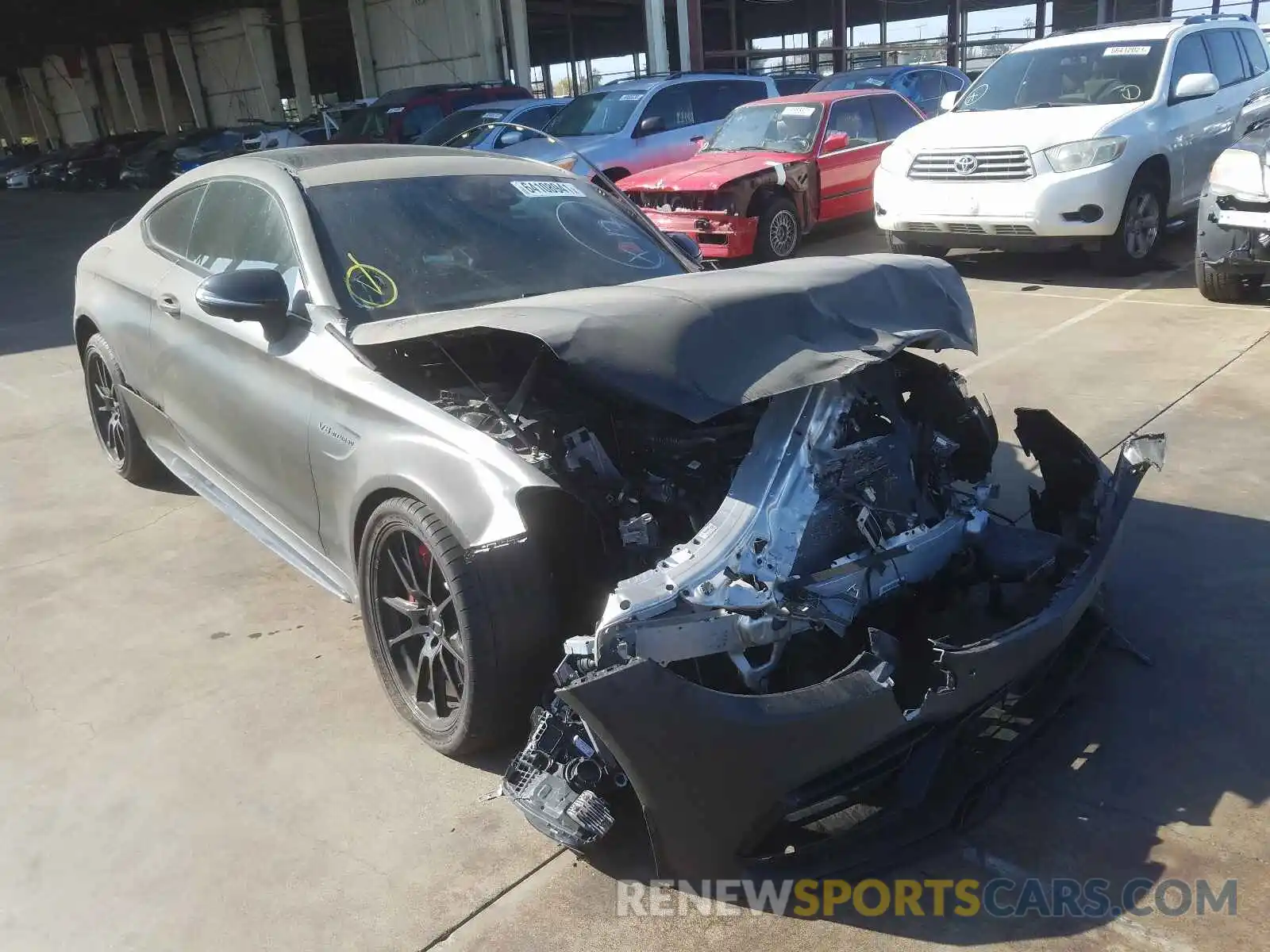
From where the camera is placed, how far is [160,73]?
3684cm

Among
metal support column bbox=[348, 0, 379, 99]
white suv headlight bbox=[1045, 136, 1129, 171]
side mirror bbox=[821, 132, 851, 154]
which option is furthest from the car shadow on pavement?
metal support column bbox=[348, 0, 379, 99]

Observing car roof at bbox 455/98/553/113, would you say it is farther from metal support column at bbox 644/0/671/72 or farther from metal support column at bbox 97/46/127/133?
metal support column at bbox 97/46/127/133

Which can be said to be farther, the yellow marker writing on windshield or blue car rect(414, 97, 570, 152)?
blue car rect(414, 97, 570, 152)

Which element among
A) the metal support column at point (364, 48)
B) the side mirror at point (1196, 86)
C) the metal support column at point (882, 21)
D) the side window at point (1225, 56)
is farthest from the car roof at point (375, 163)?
the metal support column at point (882, 21)

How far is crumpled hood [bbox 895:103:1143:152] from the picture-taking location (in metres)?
8.02

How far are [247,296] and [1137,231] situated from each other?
7.48 m

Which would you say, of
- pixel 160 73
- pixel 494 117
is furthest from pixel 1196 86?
pixel 160 73

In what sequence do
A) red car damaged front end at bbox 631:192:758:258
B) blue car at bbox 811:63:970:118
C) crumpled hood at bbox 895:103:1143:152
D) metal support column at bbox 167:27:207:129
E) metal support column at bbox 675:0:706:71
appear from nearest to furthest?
crumpled hood at bbox 895:103:1143:152, red car damaged front end at bbox 631:192:758:258, blue car at bbox 811:63:970:118, metal support column at bbox 675:0:706:71, metal support column at bbox 167:27:207:129

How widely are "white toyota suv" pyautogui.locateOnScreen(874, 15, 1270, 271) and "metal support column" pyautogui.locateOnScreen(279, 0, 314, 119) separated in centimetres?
2639

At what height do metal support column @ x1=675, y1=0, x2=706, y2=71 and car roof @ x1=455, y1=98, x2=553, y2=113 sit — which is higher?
metal support column @ x1=675, y1=0, x2=706, y2=71

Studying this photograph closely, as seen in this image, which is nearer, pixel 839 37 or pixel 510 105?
pixel 510 105

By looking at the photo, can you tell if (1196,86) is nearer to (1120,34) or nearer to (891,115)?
(1120,34)

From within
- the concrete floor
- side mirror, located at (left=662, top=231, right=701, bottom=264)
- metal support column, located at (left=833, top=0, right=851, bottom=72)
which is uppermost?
metal support column, located at (left=833, top=0, right=851, bottom=72)

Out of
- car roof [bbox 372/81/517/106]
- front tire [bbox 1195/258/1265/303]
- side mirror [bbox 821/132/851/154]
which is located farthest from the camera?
car roof [bbox 372/81/517/106]
